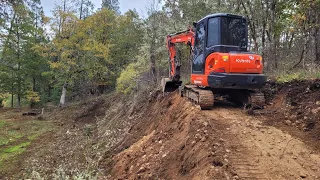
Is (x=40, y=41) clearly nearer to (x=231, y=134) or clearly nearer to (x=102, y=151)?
(x=102, y=151)

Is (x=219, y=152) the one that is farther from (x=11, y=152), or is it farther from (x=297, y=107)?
(x=11, y=152)

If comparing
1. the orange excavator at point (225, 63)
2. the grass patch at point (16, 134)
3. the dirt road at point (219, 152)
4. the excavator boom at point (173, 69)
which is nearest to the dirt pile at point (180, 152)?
the dirt road at point (219, 152)

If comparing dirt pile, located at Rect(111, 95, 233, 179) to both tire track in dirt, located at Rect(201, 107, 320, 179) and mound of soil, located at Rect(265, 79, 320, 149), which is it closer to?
tire track in dirt, located at Rect(201, 107, 320, 179)

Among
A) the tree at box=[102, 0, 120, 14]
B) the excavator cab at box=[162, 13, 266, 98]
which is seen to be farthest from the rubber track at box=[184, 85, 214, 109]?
the tree at box=[102, 0, 120, 14]

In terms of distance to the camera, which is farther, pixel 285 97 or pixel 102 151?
pixel 102 151

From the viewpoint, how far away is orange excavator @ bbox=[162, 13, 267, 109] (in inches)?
286

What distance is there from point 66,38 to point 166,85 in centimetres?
1562

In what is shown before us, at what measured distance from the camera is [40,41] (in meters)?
26.1

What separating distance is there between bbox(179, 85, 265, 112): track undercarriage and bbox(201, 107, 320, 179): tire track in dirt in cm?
119

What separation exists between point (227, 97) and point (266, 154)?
14.5ft

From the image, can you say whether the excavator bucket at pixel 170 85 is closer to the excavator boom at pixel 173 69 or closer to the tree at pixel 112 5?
the excavator boom at pixel 173 69

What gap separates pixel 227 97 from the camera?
9.09 meters

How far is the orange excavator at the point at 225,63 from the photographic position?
7273mm

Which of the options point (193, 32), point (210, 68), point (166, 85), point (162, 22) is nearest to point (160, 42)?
point (162, 22)
